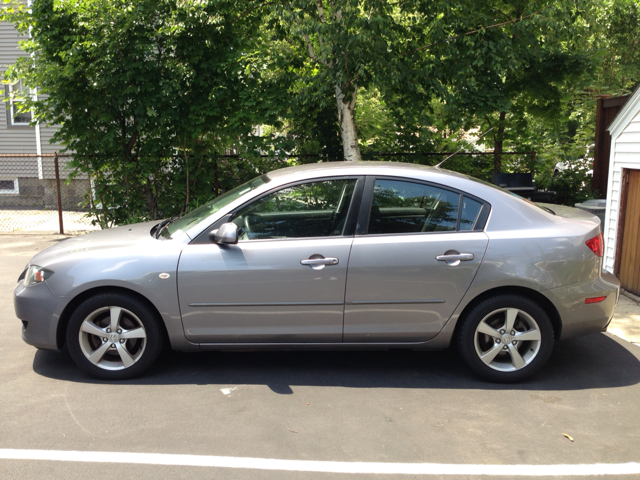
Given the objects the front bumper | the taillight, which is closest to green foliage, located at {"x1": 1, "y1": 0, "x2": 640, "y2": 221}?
the taillight

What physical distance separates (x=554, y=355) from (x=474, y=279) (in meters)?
1.38

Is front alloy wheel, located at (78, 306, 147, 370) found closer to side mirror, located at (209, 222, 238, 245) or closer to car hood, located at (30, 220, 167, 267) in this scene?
car hood, located at (30, 220, 167, 267)

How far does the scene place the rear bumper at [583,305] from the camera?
14.6 ft

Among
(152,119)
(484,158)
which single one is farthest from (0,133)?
(484,158)

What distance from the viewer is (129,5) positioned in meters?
9.33

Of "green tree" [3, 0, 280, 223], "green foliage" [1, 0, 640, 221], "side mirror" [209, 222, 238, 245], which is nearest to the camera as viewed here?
"side mirror" [209, 222, 238, 245]

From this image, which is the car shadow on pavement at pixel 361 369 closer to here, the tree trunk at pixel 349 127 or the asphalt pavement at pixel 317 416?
the asphalt pavement at pixel 317 416

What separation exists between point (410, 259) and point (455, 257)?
0.33 metres

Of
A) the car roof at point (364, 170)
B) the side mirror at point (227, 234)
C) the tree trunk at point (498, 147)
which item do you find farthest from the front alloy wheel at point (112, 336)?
the tree trunk at point (498, 147)

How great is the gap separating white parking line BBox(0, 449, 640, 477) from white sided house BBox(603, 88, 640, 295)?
4.36 metres

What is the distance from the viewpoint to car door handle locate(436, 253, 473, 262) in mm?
4398

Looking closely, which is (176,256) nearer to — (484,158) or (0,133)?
(484,158)

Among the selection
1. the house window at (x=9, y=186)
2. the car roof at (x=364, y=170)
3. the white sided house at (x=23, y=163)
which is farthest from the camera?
the house window at (x=9, y=186)

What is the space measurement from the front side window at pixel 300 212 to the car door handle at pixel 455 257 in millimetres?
777
